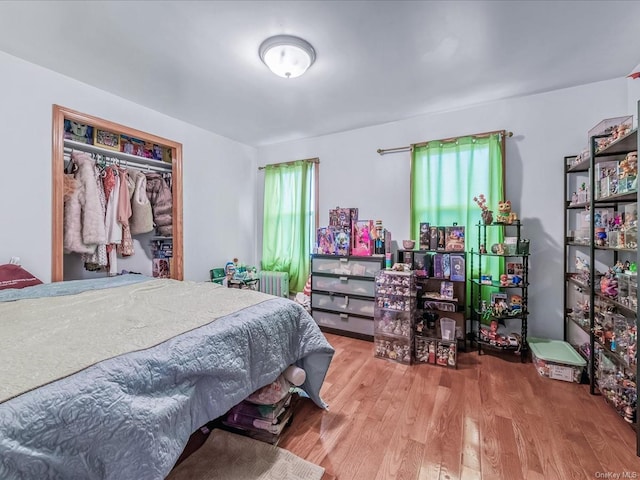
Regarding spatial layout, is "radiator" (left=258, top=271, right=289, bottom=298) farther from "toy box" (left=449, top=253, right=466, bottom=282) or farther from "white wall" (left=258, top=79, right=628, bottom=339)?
"toy box" (left=449, top=253, right=466, bottom=282)

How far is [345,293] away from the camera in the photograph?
306cm

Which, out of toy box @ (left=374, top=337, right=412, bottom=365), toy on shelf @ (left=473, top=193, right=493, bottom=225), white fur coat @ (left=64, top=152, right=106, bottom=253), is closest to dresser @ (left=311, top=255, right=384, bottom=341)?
toy box @ (left=374, top=337, right=412, bottom=365)

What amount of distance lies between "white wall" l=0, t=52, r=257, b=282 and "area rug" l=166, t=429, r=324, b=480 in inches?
76.9

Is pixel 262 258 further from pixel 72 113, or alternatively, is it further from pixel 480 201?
pixel 480 201

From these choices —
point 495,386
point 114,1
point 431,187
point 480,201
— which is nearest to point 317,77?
point 114,1

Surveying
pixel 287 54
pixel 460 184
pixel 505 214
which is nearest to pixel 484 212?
pixel 505 214

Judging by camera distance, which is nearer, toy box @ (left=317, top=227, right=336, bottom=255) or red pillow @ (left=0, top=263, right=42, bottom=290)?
red pillow @ (left=0, top=263, right=42, bottom=290)

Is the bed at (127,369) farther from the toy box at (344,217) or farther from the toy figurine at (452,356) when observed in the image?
the toy box at (344,217)

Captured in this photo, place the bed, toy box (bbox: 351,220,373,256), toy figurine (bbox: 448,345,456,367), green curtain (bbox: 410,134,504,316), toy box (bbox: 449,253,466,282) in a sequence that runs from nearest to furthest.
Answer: the bed
toy figurine (bbox: 448,345,456,367)
toy box (bbox: 449,253,466,282)
green curtain (bbox: 410,134,504,316)
toy box (bbox: 351,220,373,256)

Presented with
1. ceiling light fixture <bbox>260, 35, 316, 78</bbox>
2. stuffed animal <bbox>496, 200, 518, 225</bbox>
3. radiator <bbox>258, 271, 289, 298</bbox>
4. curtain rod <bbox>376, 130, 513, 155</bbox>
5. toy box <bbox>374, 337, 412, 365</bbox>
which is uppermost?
ceiling light fixture <bbox>260, 35, 316, 78</bbox>

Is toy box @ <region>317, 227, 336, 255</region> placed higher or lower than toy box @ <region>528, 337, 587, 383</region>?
higher

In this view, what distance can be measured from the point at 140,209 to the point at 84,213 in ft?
1.69

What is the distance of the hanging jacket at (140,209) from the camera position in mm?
2916

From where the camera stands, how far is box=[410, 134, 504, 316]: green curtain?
2.69 m
